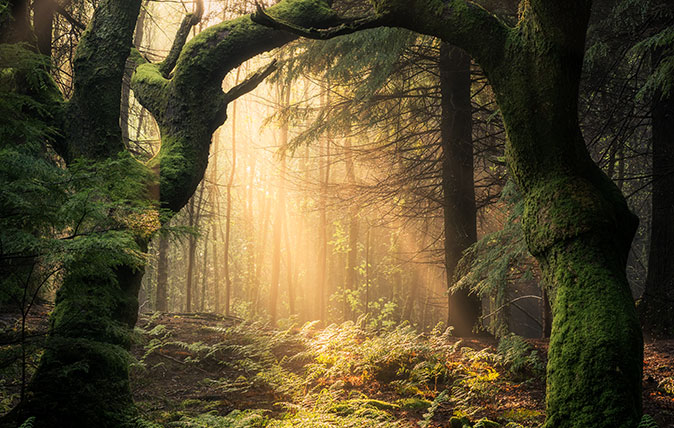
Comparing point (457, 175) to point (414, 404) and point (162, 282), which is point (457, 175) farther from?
point (162, 282)

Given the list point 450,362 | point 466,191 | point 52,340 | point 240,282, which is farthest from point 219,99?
point 240,282

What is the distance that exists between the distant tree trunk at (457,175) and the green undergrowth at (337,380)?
1716 mm

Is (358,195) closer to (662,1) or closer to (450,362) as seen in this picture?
(450,362)

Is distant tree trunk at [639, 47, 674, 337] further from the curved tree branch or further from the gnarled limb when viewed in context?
the curved tree branch

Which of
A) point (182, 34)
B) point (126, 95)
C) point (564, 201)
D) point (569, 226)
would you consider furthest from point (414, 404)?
point (126, 95)

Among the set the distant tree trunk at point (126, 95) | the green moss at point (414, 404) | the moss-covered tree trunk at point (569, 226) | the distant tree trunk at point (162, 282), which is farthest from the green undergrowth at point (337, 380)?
the distant tree trunk at point (162, 282)

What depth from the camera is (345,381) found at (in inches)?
244

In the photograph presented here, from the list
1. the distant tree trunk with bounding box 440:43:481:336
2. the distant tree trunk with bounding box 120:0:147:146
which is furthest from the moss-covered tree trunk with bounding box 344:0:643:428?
the distant tree trunk with bounding box 120:0:147:146

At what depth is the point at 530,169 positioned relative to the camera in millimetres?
3953

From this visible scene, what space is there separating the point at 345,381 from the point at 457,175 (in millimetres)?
5266

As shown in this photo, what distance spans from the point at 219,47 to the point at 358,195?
18.4ft

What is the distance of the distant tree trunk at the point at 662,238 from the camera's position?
24.0 ft

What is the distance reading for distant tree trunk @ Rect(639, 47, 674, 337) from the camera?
24.0 ft

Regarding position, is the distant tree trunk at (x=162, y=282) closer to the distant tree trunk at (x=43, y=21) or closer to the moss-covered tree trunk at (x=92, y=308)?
the distant tree trunk at (x=43, y=21)
